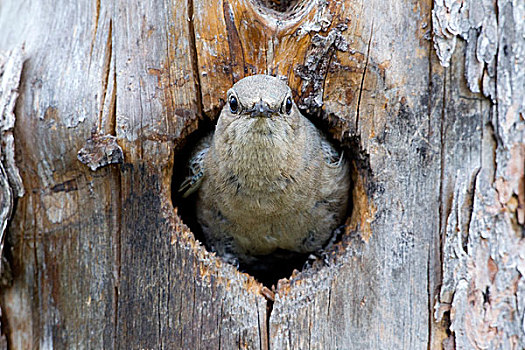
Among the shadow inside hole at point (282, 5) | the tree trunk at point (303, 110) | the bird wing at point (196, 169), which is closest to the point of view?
the tree trunk at point (303, 110)

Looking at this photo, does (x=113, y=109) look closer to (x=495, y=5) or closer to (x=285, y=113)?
(x=285, y=113)

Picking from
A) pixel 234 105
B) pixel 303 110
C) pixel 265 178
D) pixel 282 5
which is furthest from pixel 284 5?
pixel 265 178

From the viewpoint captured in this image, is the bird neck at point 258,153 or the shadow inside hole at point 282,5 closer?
the bird neck at point 258,153

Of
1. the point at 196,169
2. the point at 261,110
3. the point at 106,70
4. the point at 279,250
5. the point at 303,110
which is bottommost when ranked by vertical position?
the point at 279,250

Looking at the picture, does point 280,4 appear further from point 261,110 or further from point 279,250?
point 279,250

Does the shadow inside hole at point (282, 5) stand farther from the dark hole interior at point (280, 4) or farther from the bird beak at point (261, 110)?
the bird beak at point (261, 110)

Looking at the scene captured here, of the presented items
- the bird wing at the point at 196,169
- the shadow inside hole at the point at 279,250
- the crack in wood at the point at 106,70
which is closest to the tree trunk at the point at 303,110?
the crack in wood at the point at 106,70

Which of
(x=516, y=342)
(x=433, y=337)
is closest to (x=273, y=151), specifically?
(x=433, y=337)
